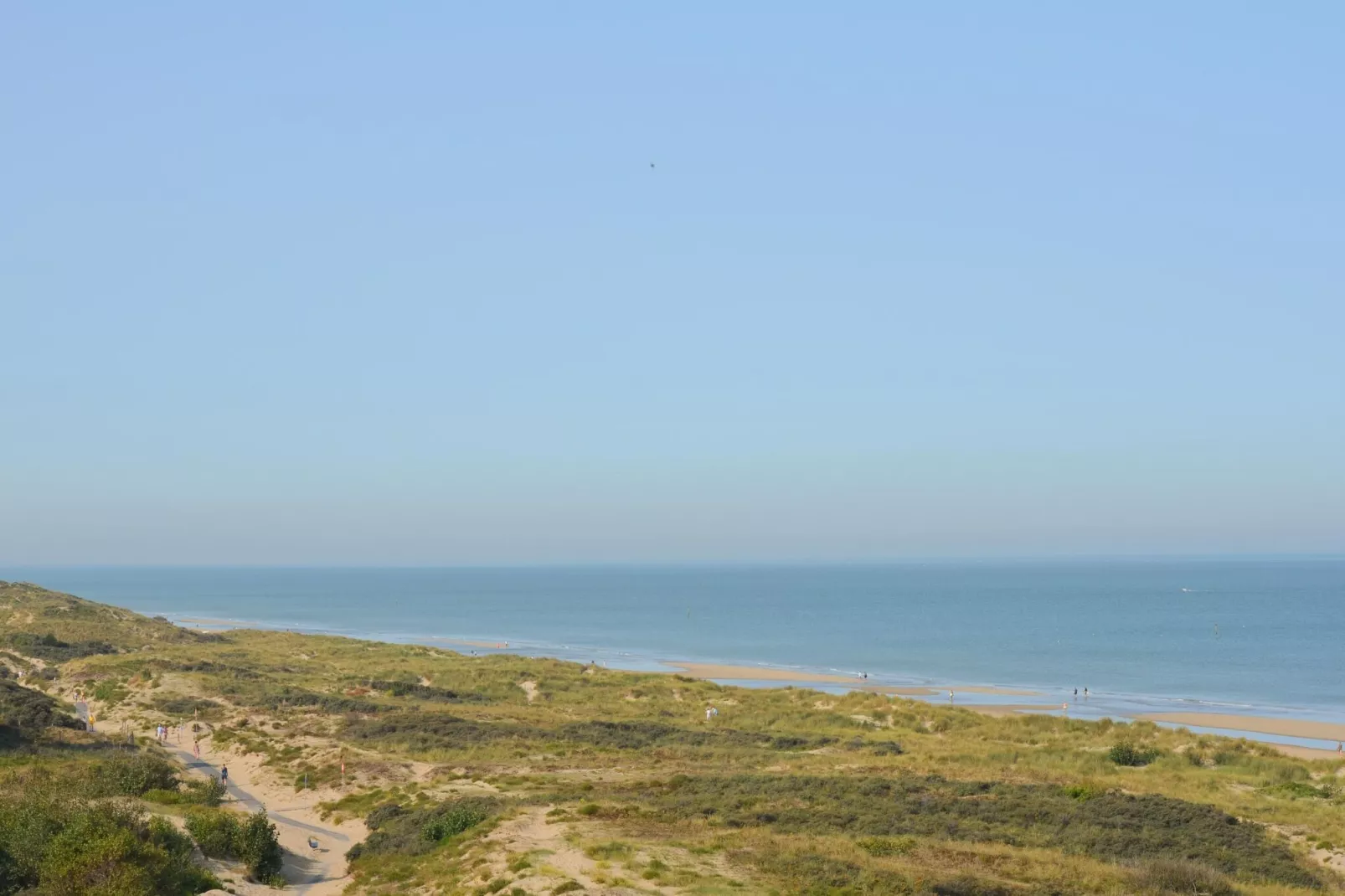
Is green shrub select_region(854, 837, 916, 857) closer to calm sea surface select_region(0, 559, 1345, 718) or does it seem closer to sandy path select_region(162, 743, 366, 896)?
sandy path select_region(162, 743, 366, 896)

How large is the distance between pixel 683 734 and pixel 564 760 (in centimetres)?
910

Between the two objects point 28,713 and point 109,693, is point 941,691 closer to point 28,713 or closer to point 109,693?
point 109,693

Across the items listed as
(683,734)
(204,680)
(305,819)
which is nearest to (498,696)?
(204,680)

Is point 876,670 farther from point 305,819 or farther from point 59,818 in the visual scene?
point 59,818

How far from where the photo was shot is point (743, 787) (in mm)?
34812

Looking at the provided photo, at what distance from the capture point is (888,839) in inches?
1072

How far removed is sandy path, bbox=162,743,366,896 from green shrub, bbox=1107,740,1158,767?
101 ft

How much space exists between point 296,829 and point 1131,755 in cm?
3327

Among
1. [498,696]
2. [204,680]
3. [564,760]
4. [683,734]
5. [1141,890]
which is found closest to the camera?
[1141,890]

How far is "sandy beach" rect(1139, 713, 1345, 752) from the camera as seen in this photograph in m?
63.8

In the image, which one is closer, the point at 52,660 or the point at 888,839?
the point at 888,839

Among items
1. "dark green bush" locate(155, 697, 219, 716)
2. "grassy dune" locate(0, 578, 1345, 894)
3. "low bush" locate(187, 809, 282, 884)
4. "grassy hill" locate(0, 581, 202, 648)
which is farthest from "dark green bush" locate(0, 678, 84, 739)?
"grassy hill" locate(0, 581, 202, 648)

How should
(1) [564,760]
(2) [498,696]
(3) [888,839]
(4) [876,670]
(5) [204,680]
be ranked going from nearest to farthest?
1. (3) [888,839]
2. (1) [564,760]
3. (5) [204,680]
4. (2) [498,696]
5. (4) [876,670]

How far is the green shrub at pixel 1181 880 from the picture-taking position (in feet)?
77.5
